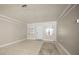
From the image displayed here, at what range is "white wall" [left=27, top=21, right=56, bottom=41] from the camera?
7.11ft

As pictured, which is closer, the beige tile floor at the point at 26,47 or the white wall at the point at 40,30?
the beige tile floor at the point at 26,47

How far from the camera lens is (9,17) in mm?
2098

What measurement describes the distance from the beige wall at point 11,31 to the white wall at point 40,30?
134 mm

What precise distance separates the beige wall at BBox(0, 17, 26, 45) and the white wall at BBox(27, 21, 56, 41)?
0.13m

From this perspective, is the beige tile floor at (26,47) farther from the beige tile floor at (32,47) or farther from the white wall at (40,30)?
the white wall at (40,30)

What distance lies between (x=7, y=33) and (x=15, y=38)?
1.05 feet

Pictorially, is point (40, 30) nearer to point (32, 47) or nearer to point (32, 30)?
point (32, 30)

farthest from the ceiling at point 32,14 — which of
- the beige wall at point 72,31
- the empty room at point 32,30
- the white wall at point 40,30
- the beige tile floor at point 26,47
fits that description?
the beige tile floor at point 26,47

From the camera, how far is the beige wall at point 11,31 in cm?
223

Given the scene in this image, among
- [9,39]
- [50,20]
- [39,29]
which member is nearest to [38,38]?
[39,29]

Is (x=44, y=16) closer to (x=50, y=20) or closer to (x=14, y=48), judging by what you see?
(x=50, y=20)

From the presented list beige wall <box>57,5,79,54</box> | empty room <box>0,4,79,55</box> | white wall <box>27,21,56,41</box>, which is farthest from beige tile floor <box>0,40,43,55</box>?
beige wall <box>57,5,79,54</box>

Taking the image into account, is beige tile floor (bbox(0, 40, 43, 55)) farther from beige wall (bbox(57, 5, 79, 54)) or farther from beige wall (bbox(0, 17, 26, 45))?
beige wall (bbox(57, 5, 79, 54))

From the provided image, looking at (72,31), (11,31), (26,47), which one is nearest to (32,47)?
(26,47)
